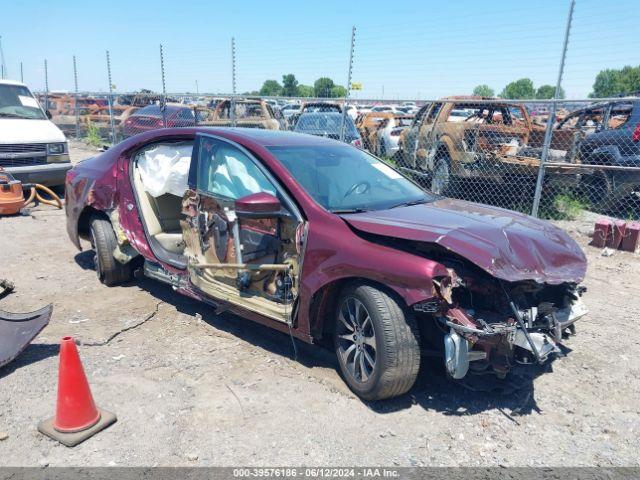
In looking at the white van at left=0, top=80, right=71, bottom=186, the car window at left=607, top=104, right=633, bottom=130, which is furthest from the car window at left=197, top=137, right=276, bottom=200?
the car window at left=607, top=104, right=633, bottom=130

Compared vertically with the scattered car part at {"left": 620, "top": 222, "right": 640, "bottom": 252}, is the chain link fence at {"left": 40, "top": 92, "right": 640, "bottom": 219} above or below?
above

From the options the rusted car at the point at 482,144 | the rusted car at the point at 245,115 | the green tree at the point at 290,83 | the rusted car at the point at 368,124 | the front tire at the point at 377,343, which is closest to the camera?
the front tire at the point at 377,343

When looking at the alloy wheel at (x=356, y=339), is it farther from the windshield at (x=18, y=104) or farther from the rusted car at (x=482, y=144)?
the windshield at (x=18, y=104)

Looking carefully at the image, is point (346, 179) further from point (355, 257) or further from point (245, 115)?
point (245, 115)

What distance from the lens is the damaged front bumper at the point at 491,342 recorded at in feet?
9.96

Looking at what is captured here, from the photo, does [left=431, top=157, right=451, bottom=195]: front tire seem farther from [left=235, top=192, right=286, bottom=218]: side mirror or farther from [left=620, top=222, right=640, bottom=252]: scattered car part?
[left=235, top=192, right=286, bottom=218]: side mirror

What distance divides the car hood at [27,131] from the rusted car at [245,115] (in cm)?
406

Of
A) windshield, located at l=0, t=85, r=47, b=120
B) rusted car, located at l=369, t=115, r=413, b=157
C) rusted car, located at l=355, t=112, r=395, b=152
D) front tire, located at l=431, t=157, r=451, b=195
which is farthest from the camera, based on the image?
rusted car, located at l=355, t=112, r=395, b=152

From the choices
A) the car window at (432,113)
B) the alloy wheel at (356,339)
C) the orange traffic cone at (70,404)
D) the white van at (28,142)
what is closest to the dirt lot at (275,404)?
the orange traffic cone at (70,404)

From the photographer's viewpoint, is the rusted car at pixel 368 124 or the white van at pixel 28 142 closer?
the white van at pixel 28 142

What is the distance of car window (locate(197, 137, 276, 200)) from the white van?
602 centimetres

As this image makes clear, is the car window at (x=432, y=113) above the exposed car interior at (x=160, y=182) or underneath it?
above

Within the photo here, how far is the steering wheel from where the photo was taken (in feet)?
13.2

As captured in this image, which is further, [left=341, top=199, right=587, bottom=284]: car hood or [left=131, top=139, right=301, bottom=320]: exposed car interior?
[left=131, top=139, right=301, bottom=320]: exposed car interior
